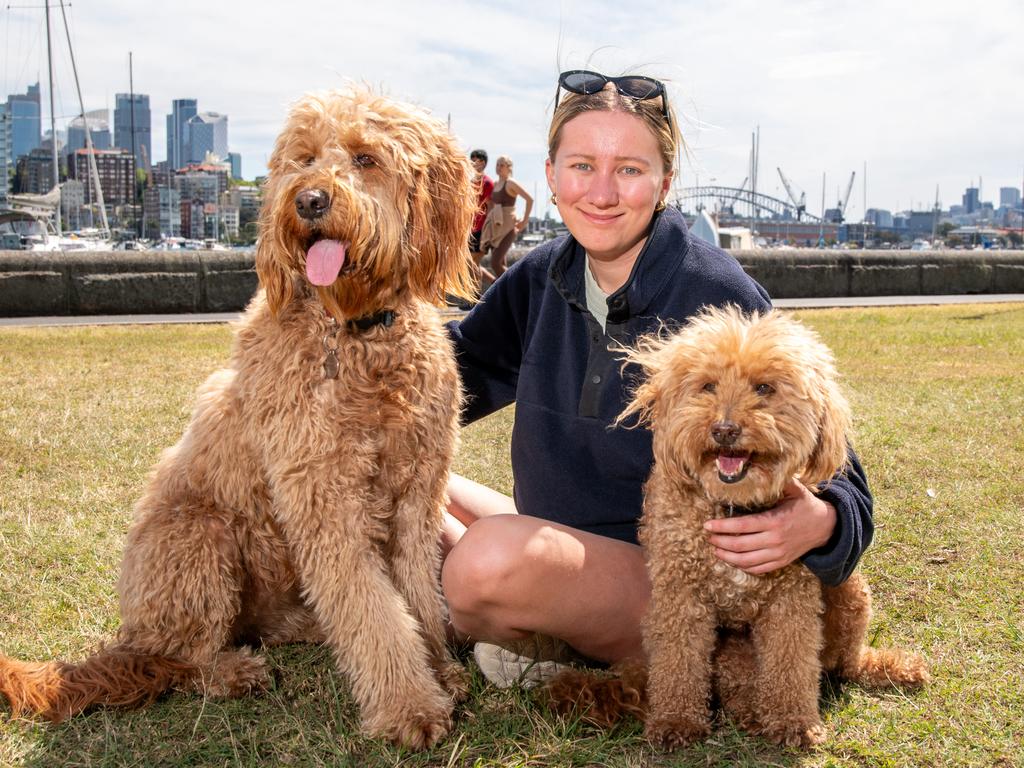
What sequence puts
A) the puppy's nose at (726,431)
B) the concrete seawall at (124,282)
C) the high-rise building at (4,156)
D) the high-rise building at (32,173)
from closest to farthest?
the puppy's nose at (726,431) < the concrete seawall at (124,282) < the high-rise building at (4,156) < the high-rise building at (32,173)

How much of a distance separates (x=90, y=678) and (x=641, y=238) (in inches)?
87.5

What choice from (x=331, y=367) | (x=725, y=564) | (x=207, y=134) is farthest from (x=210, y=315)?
(x=207, y=134)

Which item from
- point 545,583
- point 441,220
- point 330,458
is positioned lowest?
point 545,583

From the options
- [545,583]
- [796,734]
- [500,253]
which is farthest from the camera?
[500,253]

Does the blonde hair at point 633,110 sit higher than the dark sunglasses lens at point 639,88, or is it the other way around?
the dark sunglasses lens at point 639,88

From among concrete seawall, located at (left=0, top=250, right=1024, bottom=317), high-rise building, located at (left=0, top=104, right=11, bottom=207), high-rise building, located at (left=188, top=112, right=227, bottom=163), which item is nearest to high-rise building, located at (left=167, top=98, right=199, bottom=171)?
high-rise building, located at (left=188, top=112, right=227, bottom=163)

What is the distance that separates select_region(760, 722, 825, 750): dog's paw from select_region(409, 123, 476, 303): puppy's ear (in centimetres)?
161

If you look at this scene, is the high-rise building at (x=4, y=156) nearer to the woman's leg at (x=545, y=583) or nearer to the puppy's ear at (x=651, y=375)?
the woman's leg at (x=545, y=583)

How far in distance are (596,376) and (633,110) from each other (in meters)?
0.87

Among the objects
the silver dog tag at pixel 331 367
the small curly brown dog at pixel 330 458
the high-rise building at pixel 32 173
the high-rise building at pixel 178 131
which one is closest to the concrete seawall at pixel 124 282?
the small curly brown dog at pixel 330 458

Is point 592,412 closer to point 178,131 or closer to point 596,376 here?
point 596,376

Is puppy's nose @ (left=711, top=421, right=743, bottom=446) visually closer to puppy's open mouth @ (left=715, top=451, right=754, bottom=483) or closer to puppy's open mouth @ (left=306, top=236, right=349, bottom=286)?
puppy's open mouth @ (left=715, top=451, right=754, bottom=483)

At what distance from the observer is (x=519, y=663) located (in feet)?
9.72

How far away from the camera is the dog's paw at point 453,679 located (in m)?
2.92
